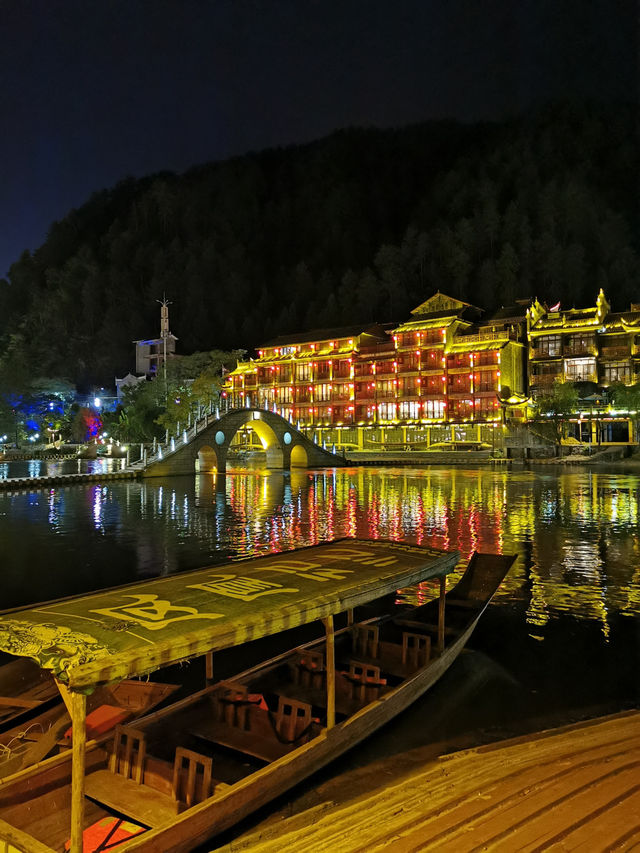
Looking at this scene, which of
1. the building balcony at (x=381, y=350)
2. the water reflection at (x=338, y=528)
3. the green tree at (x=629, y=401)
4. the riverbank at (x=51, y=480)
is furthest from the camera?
the building balcony at (x=381, y=350)

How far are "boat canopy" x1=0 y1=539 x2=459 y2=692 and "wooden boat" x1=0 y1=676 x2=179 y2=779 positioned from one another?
53.2 inches

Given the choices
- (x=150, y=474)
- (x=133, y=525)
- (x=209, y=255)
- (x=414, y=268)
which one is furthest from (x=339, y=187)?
(x=133, y=525)

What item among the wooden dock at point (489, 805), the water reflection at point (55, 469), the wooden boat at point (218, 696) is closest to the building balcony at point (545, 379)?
the water reflection at point (55, 469)

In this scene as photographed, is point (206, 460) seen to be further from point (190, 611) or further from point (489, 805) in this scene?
point (489, 805)

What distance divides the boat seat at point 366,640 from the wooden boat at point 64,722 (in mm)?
2431

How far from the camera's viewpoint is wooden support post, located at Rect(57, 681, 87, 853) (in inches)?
146

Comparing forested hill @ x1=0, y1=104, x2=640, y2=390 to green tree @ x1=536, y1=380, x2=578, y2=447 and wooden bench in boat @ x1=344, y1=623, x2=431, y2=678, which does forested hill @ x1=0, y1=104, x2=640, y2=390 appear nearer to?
green tree @ x1=536, y1=380, x2=578, y2=447

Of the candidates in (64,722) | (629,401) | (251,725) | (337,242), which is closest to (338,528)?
(251,725)

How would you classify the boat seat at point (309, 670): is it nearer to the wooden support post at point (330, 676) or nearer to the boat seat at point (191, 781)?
the wooden support post at point (330, 676)

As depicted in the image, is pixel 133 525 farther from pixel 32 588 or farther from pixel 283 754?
pixel 283 754

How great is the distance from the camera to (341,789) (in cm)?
540

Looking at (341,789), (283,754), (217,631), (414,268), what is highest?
(414,268)

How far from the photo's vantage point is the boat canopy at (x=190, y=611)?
3.88 m

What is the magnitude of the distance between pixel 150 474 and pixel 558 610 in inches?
1294
